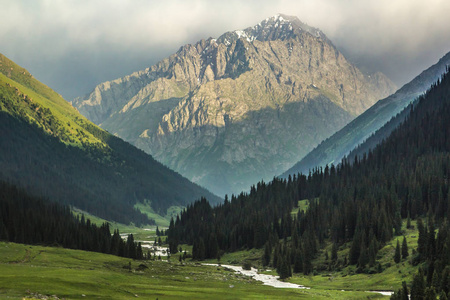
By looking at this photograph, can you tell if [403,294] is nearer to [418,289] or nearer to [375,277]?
[418,289]

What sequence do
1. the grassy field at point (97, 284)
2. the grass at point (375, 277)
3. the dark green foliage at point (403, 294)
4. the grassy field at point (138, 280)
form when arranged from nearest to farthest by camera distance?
the grassy field at point (97, 284) → the grassy field at point (138, 280) → the dark green foliage at point (403, 294) → the grass at point (375, 277)

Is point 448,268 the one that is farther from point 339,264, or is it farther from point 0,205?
point 0,205

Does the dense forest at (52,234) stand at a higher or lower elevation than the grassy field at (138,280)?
higher

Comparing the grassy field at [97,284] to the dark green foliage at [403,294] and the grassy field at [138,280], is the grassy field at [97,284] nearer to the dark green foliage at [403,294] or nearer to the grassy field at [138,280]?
the grassy field at [138,280]

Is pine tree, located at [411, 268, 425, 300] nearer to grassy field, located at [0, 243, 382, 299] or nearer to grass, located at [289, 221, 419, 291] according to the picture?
grassy field, located at [0, 243, 382, 299]

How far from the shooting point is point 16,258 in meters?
116

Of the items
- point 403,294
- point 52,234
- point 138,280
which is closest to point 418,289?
point 403,294

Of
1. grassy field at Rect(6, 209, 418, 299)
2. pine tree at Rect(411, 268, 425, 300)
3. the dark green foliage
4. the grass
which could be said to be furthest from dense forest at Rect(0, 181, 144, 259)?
pine tree at Rect(411, 268, 425, 300)

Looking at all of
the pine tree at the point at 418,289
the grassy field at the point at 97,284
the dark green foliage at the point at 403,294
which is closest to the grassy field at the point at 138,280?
the grassy field at the point at 97,284

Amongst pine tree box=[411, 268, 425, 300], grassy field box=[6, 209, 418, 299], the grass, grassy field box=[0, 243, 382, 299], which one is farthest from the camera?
the grass

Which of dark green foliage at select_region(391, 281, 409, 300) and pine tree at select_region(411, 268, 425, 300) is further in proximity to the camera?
pine tree at select_region(411, 268, 425, 300)

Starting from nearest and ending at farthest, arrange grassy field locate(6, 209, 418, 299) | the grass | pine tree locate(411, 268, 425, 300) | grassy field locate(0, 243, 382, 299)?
grassy field locate(0, 243, 382, 299), grassy field locate(6, 209, 418, 299), pine tree locate(411, 268, 425, 300), the grass

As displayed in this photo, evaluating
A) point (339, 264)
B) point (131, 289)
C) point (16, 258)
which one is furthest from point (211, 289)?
point (339, 264)

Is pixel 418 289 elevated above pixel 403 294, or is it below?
above
